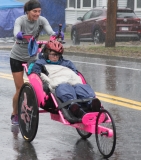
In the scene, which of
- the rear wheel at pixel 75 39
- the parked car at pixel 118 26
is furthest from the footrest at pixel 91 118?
the rear wheel at pixel 75 39

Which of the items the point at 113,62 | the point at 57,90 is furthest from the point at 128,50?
the point at 57,90

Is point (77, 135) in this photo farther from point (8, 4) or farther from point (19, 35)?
point (8, 4)

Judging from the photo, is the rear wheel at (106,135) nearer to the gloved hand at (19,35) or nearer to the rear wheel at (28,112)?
the rear wheel at (28,112)

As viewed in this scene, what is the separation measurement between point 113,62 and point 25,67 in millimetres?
10837

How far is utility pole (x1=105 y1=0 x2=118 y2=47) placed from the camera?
2300 centimetres

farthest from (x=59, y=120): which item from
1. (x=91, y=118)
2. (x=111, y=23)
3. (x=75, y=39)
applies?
(x=75, y=39)

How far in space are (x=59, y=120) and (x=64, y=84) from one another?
1.61 ft

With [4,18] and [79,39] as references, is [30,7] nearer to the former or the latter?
[79,39]

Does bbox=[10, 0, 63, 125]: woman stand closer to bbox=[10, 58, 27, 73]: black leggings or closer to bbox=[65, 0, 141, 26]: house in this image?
bbox=[10, 58, 27, 73]: black leggings

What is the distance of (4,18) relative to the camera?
110ft

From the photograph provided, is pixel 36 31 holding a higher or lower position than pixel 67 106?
higher

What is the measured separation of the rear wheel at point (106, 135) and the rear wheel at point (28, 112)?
3.03 ft

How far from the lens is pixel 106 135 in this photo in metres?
7.37

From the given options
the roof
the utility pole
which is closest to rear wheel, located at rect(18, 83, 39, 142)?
the utility pole
